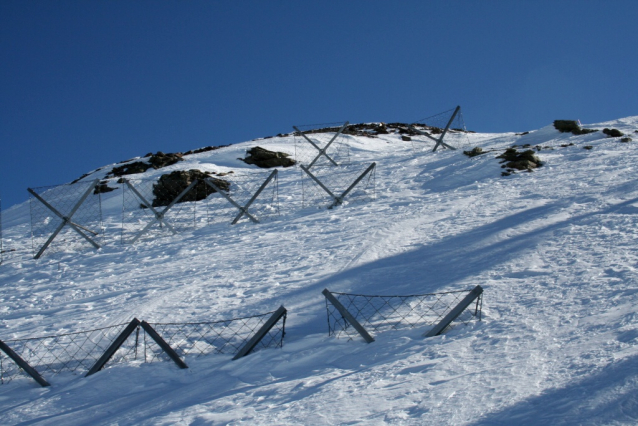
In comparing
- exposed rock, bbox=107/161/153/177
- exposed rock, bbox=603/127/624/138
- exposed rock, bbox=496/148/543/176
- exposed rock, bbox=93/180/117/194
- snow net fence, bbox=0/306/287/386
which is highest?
exposed rock, bbox=107/161/153/177

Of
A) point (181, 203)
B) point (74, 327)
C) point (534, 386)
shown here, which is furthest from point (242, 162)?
point (534, 386)

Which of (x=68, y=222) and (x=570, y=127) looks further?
(x=570, y=127)

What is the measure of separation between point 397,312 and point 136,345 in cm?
404

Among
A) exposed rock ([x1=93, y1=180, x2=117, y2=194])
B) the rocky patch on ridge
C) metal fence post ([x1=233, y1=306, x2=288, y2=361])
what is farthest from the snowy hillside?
the rocky patch on ridge

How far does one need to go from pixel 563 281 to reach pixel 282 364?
15.2 ft

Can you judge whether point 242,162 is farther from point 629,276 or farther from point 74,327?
point 629,276

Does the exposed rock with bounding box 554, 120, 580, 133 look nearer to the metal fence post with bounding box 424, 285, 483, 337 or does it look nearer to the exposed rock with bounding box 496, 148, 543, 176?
the exposed rock with bounding box 496, 148, 543, 176

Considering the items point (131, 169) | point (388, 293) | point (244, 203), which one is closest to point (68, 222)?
point (244, 203)

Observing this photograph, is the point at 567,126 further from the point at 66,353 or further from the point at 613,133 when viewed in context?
the point at 66,353

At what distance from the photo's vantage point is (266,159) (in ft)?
88.2

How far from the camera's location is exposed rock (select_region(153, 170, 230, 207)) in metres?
21.1

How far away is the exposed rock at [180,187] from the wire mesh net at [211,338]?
1169 centimetres

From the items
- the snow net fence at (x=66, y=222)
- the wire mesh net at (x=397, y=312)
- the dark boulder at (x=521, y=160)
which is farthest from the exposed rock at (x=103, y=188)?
the wire mesh net at (x=397, y=312)

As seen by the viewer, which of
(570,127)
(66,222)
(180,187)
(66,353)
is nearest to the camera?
(66,353)
